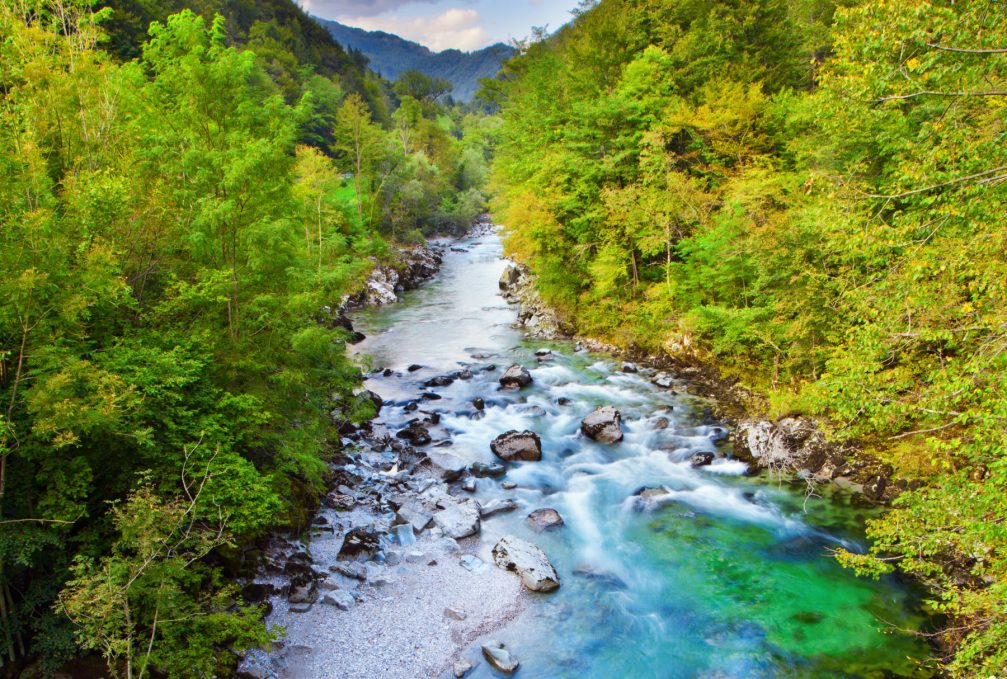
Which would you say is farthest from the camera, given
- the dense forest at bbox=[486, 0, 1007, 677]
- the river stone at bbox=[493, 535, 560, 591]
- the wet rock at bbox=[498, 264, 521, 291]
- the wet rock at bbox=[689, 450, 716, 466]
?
the wet rock at bbox=[498, 264, 521, 291]

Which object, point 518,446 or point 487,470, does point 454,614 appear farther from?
point 518,446

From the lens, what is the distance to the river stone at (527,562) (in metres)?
10.8

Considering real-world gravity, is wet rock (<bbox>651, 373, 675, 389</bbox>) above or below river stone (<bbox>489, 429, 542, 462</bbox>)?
above

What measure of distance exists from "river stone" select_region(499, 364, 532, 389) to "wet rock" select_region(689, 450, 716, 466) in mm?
7901

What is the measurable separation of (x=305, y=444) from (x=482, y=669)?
5826mm

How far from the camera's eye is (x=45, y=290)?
257 inches

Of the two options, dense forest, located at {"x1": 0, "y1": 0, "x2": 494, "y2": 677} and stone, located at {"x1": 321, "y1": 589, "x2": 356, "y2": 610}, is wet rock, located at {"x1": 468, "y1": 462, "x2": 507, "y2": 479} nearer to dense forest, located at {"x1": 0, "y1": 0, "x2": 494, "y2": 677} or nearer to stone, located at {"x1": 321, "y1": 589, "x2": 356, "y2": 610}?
dense forest, located at {"x1": 0, "y1": 0, "x2": 494, "y2": 677}

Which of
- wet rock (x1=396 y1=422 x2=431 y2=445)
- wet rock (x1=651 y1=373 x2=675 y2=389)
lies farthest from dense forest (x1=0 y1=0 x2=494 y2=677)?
wet rock (x1=651 y1=373 x2=675 y2=389)

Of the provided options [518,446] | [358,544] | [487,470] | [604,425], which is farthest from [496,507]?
[604,425]

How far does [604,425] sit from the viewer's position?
1750 centimetres

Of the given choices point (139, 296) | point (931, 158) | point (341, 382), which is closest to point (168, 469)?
point (139, 296)

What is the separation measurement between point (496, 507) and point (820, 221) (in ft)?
34.4

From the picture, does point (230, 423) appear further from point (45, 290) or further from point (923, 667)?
point (923, 667)

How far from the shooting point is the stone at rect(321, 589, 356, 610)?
32.5ft
